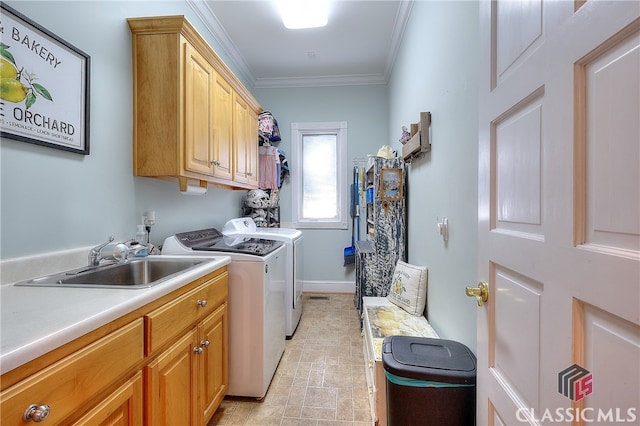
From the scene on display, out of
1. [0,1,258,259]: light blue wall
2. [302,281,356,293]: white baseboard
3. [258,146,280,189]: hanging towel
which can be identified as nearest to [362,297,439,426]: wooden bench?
[0,1,258,259]: light blue wall

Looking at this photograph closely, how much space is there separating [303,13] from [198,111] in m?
1.36

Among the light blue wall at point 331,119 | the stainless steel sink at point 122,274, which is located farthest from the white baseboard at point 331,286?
the stainless steel sink at point 122,274

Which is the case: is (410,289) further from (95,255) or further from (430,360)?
(95,255)

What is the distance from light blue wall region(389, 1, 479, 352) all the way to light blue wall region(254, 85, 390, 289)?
1466 millimetres

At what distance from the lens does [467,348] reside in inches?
49.2

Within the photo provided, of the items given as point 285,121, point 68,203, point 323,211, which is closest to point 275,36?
point 285,121

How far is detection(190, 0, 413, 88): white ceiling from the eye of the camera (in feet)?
8.36

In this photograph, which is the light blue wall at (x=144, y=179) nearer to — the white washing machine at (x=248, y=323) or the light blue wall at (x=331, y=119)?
the white washing machine at (x=248, y=323)

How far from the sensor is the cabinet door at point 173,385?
3.36 ft

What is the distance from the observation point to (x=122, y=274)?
57.8 inches

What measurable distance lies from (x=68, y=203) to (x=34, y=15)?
0.77 m

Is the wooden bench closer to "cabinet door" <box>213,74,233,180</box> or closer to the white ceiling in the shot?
"cabinet door" <box>213,74,233,180</box>

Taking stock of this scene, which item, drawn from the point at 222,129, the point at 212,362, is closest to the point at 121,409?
the point at 212,362

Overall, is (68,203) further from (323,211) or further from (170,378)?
(323,211)
